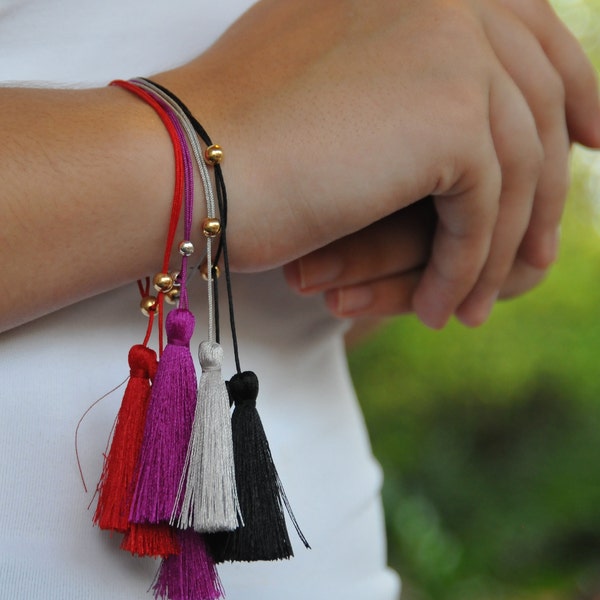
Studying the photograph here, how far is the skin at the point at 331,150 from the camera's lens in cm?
52

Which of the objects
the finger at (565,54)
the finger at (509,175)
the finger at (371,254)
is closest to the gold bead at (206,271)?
the finger at (371,254)

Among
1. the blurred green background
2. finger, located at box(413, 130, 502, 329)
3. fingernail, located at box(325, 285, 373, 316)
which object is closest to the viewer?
finger, located at box(413, 130, 502, 329)

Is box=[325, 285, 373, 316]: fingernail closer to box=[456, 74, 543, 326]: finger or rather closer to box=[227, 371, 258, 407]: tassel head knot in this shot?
box=[456, 74, 543, 326]: finger

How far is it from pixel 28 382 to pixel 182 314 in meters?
0.12

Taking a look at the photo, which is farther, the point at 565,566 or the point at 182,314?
the point at 565,566

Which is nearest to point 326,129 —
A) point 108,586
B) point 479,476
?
point 108,586

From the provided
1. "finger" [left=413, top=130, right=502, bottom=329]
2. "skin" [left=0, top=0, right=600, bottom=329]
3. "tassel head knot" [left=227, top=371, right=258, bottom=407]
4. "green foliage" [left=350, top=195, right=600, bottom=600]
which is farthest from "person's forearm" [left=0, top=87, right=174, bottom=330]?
"green foliage" [left=350, top=195, right=600, bottom=600]

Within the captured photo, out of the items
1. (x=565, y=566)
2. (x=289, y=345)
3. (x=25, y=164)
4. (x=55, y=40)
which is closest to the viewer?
(x=25, y=164)

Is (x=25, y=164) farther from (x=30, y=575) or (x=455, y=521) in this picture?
(x=455, y=521)

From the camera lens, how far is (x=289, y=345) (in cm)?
76

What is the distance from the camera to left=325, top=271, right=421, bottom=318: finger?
2.62 ft

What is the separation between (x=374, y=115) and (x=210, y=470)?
0.29 m

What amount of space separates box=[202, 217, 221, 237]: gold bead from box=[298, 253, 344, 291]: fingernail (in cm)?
17

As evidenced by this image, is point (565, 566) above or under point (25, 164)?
under
